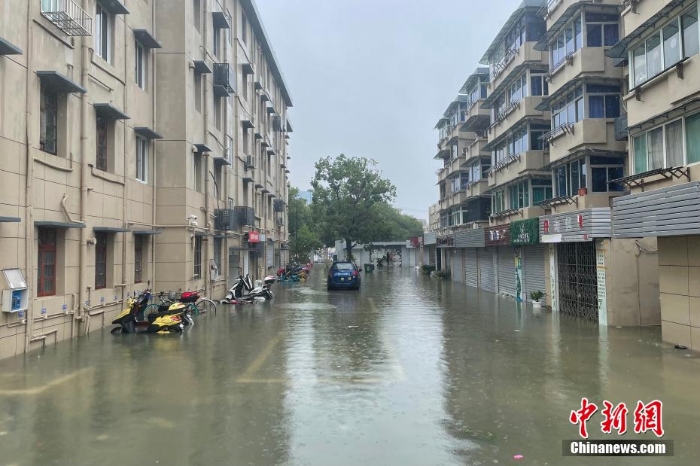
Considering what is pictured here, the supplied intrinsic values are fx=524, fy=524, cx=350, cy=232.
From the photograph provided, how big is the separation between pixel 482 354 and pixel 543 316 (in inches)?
266

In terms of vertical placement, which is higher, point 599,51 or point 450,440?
point 599,51

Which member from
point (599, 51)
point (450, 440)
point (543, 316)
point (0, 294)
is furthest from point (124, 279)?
point (599, 51)

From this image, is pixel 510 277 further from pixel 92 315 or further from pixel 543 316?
pixel 92 315

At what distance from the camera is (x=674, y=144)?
408 inches

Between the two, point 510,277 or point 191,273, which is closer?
point 191,273

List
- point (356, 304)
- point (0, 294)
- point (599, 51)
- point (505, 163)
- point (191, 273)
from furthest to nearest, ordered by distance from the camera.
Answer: point (505, 163)
point (356, 304)
point (191, 273)
point (599, 51)
point (0, 294)

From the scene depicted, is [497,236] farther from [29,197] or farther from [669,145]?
[29,197]

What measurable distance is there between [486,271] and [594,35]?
13648 millimetres

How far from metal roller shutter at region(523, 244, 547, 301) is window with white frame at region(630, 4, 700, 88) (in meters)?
7.57

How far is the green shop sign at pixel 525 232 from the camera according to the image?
56.9ft

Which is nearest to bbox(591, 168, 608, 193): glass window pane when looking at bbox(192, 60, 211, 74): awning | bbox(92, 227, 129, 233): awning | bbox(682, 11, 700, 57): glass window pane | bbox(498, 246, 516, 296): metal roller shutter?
bbox(682, 11, 700, 57): glass window pane

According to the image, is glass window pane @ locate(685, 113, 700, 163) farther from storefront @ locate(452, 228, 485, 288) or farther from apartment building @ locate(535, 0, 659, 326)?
storefront @ locate(452, 228, 485, 288)

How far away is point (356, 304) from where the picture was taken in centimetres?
1870

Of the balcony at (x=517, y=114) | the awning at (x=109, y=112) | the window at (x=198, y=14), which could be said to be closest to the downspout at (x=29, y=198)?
the awning at (x=109, y=112)
